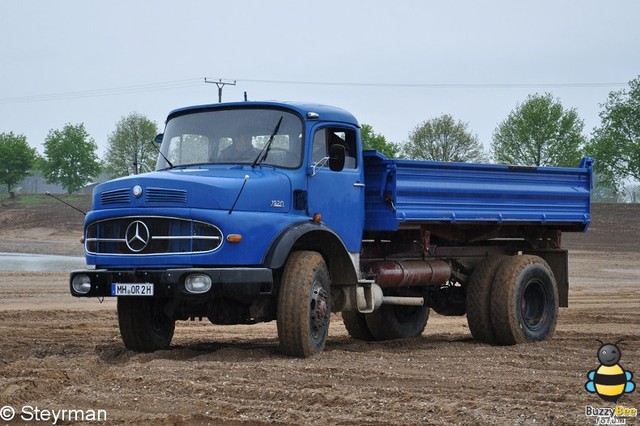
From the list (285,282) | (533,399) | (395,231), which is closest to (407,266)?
(395,231)

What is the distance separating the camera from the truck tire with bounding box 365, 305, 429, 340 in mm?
13875

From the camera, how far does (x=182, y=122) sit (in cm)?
1167

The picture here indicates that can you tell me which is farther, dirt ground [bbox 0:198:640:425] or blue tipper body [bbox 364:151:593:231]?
blue tipper body [bbox 364:151:593:231]

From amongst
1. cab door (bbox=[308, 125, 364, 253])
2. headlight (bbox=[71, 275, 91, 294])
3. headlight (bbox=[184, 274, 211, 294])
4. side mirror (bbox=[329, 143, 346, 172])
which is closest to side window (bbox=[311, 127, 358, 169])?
cab door (bbox=[308, 125, 364, 253])

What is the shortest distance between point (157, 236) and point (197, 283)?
0.62 m

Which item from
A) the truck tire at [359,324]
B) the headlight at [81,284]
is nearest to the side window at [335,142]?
the headlight at [81,284]

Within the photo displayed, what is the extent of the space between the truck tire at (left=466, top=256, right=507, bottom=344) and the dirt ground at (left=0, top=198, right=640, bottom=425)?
0.70 ft

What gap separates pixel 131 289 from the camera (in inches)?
397

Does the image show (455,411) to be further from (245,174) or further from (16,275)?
(16,275)

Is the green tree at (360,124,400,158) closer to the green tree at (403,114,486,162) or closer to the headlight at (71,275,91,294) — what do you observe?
Result: the green tree at (403,114,486,162)

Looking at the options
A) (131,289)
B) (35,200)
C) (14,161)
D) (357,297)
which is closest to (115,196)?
(131,289)

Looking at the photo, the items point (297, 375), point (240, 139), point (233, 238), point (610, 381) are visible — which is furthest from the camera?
point (240, 139)

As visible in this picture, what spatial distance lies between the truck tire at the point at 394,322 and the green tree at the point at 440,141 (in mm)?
59101

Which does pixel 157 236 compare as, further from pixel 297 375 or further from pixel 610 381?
pixel 610 381
